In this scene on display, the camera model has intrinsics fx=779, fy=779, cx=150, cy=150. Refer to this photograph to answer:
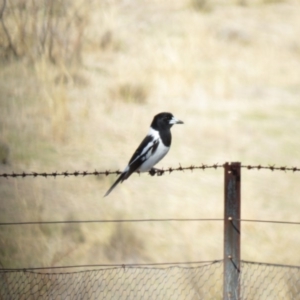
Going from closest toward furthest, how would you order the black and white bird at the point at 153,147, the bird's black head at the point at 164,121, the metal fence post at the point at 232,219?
1. the metal fence post at the point at 232,219
2. the black and white bird at the point at 153,147
3. the bird's black head at the point at 164,121

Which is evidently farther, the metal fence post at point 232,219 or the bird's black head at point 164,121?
the bird's black head at point 164,121

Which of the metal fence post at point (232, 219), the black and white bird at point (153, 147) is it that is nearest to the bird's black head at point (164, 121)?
the black and white bird at point (153, 147)

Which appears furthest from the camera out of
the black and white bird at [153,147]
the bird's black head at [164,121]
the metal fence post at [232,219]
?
the bird's black head at [164,121]

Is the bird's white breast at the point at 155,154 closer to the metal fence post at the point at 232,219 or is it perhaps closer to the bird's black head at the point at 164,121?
the bird's black head at the point at 164,121

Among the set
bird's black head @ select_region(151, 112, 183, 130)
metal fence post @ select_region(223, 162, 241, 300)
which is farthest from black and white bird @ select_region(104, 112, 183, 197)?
metal fence post @ select_region(223, 162, 241, 300)

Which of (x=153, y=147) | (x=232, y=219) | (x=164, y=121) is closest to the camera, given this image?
(x=232, y=219)

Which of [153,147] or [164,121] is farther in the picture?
[164,121]

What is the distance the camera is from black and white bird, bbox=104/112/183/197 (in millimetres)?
5047

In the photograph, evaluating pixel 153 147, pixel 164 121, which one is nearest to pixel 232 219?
pixel 153 147

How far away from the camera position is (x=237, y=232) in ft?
12.2

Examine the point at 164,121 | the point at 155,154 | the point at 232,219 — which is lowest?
the point at 232,219

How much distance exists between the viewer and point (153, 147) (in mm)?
5062

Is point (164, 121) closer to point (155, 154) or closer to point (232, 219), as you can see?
point (155, 154)

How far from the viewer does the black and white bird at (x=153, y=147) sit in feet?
16.6
